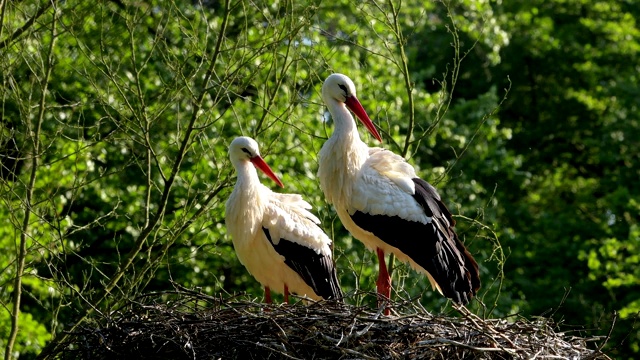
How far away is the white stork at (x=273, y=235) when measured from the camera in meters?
9.83

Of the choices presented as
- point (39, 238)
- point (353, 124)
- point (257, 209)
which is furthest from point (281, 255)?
point (39, 238)

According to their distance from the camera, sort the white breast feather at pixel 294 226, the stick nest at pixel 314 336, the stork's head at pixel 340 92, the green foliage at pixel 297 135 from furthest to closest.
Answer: the white breast feather at pixel 294 226 < the stork's head at pixel 340 92 < the green foliage at pixel 297 135 < the stick nest at pixel 314 336

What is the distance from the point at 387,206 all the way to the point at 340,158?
1.62 feet

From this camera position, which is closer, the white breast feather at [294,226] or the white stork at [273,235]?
the white stork at [273,235]

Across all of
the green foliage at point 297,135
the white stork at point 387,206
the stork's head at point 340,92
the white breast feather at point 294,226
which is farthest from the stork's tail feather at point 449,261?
the white breast feather at point 294,226

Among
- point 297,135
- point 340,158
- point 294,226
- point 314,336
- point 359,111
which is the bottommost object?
point 297,135

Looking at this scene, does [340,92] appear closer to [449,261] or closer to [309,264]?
[309,264]

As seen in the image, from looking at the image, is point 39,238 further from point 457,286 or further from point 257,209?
point 457,286

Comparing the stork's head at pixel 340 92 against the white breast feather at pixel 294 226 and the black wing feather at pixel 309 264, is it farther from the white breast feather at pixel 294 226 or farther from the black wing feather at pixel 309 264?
the black wing feather at pixel 309 264

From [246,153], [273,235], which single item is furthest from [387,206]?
[246,153]

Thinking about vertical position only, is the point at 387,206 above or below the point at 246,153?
above

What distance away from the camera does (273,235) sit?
9992 mm

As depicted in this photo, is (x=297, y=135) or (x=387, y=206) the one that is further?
(x=297, y=135)

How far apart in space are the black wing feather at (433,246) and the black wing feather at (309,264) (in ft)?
1.96
